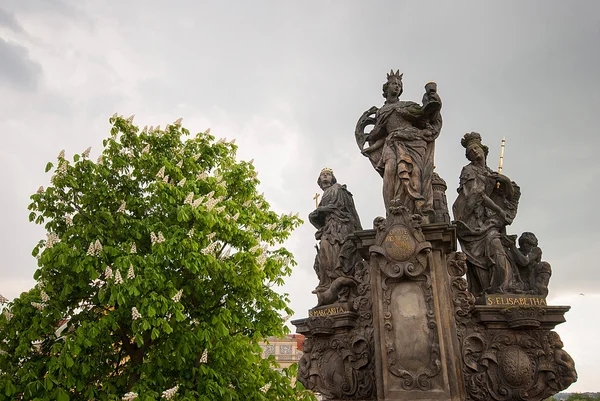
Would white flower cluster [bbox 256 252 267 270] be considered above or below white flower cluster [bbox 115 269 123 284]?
above

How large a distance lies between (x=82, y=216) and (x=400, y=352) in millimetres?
6410

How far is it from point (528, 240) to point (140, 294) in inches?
241

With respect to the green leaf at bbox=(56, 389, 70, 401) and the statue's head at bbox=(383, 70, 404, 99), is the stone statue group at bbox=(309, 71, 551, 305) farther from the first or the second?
the green leaf at bbox=(56, 389, 70, 401)

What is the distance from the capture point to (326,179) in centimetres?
898

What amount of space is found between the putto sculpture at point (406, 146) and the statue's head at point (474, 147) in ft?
2.22

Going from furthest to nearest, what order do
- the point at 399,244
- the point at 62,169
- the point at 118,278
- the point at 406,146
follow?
the point at 62,169
the point at 118,278
the point at 406,146
the point at 399,244

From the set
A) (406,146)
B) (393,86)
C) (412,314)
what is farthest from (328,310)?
(393,86)

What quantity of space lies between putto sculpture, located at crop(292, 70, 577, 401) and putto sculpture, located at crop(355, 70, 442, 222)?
0.02m

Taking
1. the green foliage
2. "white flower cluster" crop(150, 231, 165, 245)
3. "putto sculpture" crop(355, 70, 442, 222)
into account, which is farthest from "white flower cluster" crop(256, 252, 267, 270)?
"putto sculpture" crop(355, 70, 442, 222)

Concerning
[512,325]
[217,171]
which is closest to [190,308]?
[217,171]

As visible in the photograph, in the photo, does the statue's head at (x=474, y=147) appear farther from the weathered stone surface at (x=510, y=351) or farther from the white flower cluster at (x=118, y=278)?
the white flower cluster at (x=118, y=278)

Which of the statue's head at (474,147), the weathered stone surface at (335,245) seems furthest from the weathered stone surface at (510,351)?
the statue's head at (474,147)

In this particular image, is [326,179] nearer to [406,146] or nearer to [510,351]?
[406,146]

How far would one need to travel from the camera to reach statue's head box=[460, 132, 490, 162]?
755cm
